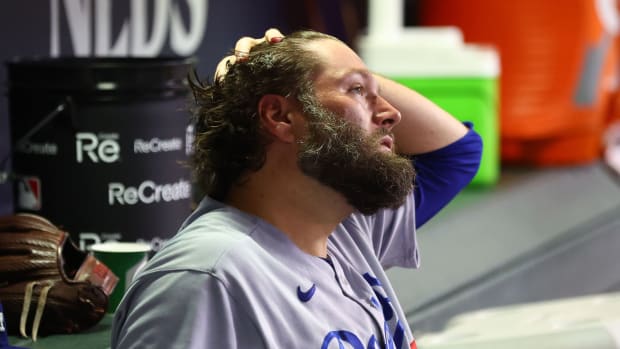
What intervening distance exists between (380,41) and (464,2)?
24.4 inches

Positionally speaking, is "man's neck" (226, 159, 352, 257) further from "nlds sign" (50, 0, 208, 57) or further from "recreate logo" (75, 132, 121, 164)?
"nlds sign" (50, 0, 208, 57)

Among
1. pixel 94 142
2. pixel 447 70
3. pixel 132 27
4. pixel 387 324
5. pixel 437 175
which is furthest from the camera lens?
pixel 447 70

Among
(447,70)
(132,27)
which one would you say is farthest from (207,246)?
(447,70)

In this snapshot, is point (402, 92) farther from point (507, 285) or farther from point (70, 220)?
point (507, 285)

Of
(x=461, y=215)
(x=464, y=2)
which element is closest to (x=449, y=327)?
(x=461, y=215)

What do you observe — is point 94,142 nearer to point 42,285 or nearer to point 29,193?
point 29,193

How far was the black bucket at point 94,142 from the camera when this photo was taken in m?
2.26

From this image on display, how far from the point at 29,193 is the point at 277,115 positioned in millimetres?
837

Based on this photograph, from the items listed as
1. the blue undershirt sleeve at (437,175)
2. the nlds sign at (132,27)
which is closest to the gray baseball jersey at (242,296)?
the blue undershirt sleeve at (437,175)

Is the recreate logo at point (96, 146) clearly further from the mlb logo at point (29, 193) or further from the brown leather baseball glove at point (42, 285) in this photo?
the brown leather baseball glove at point (42, 285)

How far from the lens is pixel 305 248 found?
166cm

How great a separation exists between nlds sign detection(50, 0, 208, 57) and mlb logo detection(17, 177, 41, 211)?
0.70m

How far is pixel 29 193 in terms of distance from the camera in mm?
2322

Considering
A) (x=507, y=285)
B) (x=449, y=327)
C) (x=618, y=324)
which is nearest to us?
(x=618, y=324)
